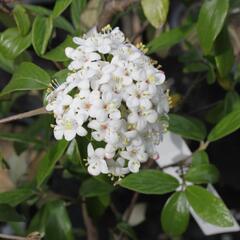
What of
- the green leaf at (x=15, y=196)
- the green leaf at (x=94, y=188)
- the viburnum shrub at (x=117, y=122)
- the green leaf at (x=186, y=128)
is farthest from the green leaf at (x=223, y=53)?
the green leaf at (x=15, y=196)

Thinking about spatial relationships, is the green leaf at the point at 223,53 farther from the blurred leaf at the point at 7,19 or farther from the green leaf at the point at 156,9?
the blurred leaf at the point at 7,19

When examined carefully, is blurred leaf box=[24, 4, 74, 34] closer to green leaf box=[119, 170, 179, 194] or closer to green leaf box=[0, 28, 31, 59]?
green leaf box=[0, 28, 31, 59]

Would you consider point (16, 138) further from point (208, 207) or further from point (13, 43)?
point (208, 207)

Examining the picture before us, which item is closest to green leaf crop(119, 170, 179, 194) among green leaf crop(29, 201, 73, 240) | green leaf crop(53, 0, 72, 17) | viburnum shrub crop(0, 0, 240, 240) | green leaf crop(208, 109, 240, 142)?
viburnum shrub crop(0, 0, 240, 240)

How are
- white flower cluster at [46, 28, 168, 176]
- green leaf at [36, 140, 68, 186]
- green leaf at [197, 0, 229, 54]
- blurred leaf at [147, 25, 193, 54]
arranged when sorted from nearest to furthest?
1. white flower cluster at [46, 28, 168, 176]
2. green leaf at [36, 140, 68, 186]
3. green leaf at [197, 0, 229, 54]
4. blurred leaf at [147, 25, 193, 54]

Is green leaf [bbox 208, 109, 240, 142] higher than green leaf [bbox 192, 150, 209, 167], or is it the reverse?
green leaf [bbox 208, 109, 240, 142]

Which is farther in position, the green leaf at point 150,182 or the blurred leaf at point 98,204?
the blurred leaf at point 98,204
